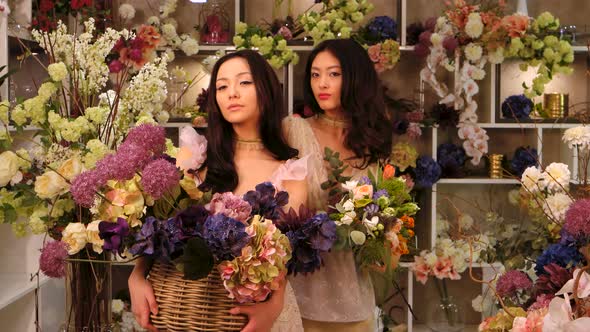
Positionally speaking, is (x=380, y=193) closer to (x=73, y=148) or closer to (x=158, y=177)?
(x=73, y=148)

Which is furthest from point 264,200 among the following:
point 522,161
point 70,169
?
point 522,161

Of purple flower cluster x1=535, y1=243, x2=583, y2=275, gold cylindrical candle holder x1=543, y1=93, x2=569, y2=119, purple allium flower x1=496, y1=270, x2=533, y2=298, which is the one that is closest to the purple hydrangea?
purple allium flower x1=496, y1=270, x2=533, y2=298

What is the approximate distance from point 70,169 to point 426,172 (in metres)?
2.77

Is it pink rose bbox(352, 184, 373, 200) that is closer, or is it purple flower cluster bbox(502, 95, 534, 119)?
pink rose bbox(352, 184, 373, 200)

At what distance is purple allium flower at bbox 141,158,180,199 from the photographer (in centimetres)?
153

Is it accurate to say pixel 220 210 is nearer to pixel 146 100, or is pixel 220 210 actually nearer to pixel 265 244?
pixel 265 244

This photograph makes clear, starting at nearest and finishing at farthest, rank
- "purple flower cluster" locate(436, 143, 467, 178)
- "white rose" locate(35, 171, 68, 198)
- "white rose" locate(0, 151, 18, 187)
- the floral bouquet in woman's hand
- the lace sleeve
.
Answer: "white rose" locate(35, 171, 68, 198), "white rose" locate(0, 151, 18, 187), the floral bouquet in woman's hand, the lace sleeve, "purple flower cluster" locate(436, 143, 467, 178)

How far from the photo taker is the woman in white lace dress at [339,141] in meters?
2.59

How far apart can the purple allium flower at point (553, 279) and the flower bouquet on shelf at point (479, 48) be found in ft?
10.0

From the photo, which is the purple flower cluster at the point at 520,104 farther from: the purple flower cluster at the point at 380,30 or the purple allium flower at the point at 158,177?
the purple allium flower at the point at 158,177

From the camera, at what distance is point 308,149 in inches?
97.1

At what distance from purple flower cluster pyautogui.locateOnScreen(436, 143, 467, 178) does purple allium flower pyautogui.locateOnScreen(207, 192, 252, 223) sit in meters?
3.01

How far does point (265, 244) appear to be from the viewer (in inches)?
61.7

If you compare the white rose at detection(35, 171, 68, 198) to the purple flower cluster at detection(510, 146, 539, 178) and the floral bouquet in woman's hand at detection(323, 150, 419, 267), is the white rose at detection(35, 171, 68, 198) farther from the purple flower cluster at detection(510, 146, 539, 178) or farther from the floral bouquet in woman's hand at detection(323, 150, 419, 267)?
the purple flower cluster at detection(510, 146, 539, 178)
